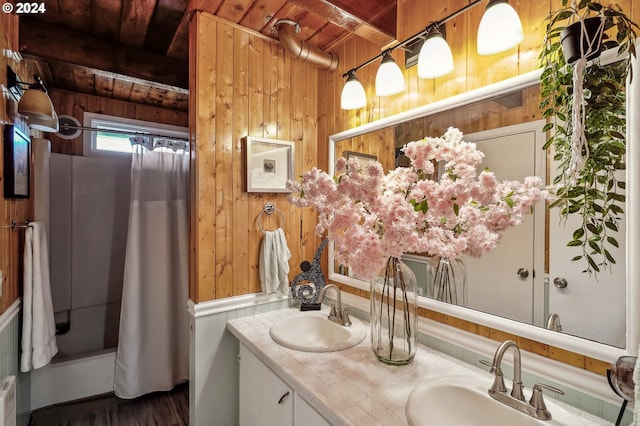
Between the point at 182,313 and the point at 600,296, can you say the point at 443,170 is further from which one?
the point at 182,313

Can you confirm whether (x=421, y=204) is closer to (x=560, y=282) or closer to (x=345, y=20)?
(x=560, y=282)

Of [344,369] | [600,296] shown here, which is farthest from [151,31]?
[600,296]

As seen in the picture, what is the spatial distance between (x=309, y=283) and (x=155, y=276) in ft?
3.86

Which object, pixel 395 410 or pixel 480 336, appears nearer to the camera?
pixel 395 410

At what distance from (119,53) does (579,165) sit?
2.48 metres

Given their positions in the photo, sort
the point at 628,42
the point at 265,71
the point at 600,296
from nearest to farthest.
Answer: the point at 628,42 → the point at 600,296 → the point at 265,71

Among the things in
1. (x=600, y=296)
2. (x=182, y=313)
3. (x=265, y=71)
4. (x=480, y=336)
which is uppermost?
(x=265, y=71)

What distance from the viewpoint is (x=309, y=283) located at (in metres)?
1.84

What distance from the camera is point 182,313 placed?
235cm

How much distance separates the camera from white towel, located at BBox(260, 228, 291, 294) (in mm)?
1763

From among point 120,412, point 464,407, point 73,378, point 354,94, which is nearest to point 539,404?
point 464,407

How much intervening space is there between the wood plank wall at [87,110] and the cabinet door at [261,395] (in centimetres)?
243

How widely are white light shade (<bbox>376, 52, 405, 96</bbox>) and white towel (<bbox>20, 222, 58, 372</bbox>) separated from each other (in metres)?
1.98

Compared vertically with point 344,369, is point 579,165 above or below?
above
